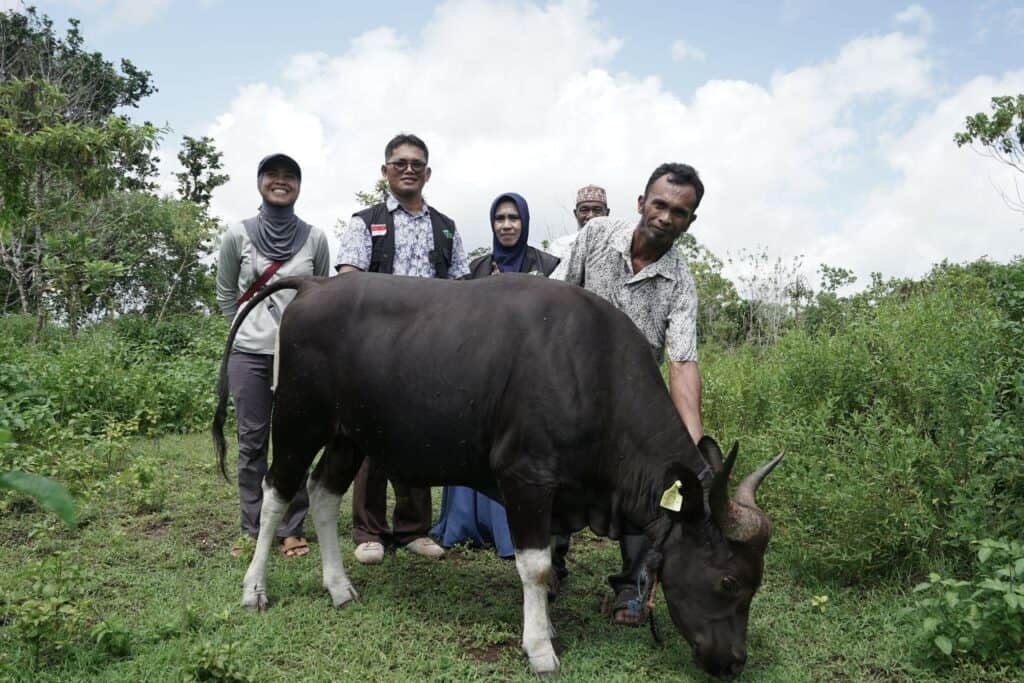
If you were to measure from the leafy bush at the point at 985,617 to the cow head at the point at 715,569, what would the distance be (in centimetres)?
86

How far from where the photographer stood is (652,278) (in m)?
4.56

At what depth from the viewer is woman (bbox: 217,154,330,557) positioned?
17.0 feet

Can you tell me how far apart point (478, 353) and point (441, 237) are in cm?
173

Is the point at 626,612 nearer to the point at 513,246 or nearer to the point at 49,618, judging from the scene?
the point at 513,246

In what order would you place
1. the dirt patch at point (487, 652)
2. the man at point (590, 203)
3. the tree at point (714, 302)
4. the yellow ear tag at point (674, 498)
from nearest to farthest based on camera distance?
the yellow ear tag at point (674, 498)
the dirt patch at point (487, 652)
the man at point (590, 203)
the tree at point (714, 302)

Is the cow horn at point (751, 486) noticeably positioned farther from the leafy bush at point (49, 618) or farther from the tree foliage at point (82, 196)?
the tree foliage at point (82, 196)

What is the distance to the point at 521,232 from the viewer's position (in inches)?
225

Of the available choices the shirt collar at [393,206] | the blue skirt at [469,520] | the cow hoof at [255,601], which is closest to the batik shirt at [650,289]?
the shirt collar at [393,206]

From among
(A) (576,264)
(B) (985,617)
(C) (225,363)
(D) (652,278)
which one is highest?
(A) (576,264)

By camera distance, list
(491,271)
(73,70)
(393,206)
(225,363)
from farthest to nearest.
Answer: (73,70) → (491,271) → (393,206) → (225,363)

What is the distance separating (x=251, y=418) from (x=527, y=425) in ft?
7.42

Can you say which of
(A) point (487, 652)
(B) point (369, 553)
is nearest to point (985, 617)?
(A) point (487, 652)

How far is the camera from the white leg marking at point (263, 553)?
4.32 metres

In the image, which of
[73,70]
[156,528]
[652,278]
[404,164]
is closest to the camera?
[652,278]
